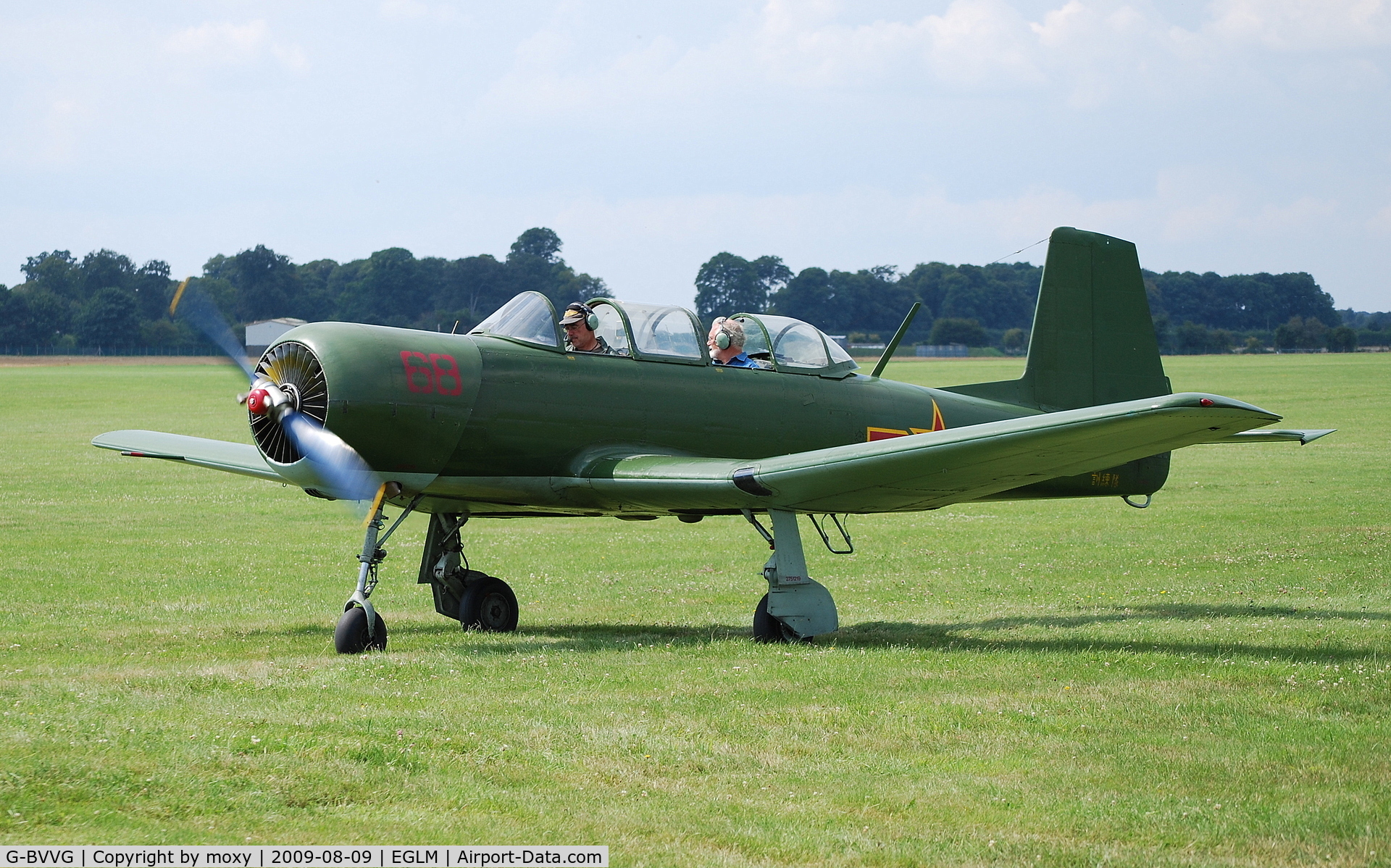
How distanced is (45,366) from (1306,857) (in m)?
104

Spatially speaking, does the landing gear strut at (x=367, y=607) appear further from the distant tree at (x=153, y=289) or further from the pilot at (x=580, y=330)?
the distant tree at (x=153, y=289)

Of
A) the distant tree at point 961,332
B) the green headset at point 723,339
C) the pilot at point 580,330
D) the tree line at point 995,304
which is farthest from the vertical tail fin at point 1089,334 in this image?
the distant tree at point 961,332

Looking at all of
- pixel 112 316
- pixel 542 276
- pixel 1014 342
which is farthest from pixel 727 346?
pixel 1014 342

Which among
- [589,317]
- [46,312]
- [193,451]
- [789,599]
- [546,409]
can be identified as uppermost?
[46,312]

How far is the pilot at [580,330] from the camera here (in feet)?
38.3

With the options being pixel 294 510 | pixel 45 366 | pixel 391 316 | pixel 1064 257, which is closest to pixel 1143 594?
pixel 1064 257

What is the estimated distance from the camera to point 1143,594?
48.2 ft

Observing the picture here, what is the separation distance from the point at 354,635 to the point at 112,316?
22.2 meters

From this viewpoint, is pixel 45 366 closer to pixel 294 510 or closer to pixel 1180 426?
pixel 294 510

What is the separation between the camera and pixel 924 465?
1016cm

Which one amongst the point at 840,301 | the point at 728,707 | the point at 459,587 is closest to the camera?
the point at 728,707

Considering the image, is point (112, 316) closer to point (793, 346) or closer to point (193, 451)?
point (193, 451)

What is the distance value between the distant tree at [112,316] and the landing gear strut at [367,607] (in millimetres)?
16467

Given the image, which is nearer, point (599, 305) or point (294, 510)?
point (599, 305)
